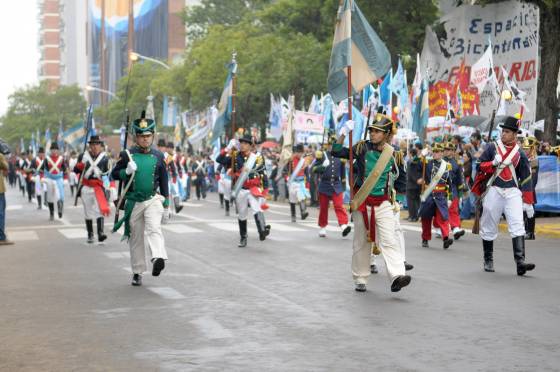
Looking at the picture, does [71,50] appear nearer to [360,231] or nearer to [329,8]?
[329,8]

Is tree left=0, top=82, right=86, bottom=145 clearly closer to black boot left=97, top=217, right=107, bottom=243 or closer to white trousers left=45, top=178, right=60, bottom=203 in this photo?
white trousers left=45, top=178, right=60, bottom=203

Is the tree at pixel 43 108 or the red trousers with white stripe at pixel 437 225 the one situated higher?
the tree at pixel 43 108

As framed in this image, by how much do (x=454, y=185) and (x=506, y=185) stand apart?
529 cm

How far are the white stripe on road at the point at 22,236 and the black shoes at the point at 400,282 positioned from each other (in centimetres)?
1046

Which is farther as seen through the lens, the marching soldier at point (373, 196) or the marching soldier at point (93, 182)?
the marching soldier at point (93, 182)

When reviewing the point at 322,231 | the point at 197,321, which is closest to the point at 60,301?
the point at 197,321

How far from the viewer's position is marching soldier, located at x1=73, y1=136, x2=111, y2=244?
1794 centimetres

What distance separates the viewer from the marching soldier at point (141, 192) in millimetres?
11711

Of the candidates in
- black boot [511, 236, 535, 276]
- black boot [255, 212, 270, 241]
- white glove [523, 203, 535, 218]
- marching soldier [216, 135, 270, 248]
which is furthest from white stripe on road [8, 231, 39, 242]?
black boot [511, 236, 535, 276]

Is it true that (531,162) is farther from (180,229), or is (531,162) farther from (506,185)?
(180,229)

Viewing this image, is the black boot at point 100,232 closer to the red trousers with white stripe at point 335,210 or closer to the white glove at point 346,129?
the red trousers with white stripe at point 335,210

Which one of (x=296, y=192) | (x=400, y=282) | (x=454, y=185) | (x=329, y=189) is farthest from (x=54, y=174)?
(x=400, y=282)

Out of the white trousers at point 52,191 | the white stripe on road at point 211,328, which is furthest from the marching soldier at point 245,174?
the white trousers at point 52,191

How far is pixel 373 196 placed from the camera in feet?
35.9
